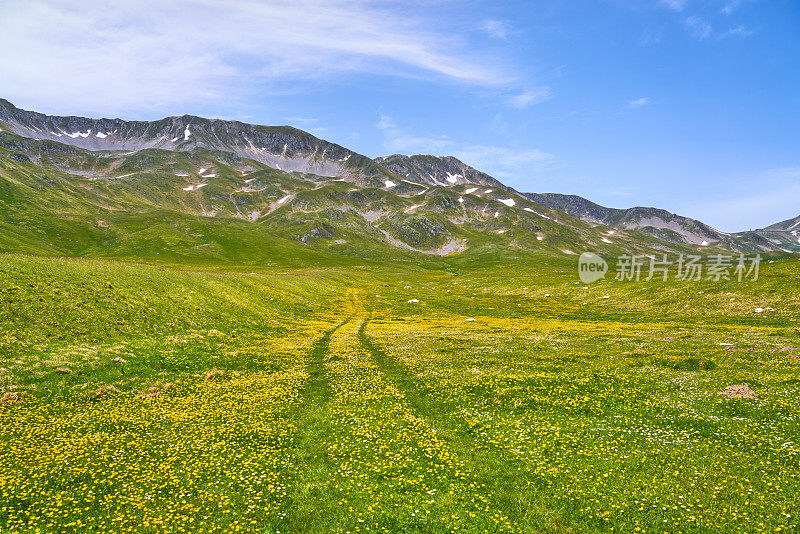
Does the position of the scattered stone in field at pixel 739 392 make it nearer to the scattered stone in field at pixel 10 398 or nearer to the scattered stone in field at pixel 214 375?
the scattered stone in field at pixel 214 375

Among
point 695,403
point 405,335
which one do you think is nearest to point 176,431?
point 695,403

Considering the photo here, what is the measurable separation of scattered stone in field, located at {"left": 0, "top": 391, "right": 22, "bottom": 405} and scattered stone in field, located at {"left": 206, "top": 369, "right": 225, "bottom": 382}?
1118 cm

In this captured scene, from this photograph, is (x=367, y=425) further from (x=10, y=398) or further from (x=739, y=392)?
(x=739, y=392)

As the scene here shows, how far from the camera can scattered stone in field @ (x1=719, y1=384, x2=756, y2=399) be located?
2308cm

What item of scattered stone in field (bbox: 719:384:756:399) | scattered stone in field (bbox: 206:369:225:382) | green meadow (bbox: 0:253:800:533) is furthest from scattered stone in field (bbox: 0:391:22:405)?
scattered stone in field (bbox: 719:384:756:399)

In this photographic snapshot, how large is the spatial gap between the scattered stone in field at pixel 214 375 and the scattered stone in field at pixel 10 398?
1118 cm

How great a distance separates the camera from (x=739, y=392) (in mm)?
23750

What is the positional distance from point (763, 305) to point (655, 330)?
33378mm

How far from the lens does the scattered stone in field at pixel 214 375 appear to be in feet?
102

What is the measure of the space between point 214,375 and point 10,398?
12245 mm

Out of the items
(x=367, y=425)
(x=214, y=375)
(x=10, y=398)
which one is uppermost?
(x=367, y=425)

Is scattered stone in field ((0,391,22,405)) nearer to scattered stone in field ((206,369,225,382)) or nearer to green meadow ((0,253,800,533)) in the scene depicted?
green meadow ((0,253,800,533))

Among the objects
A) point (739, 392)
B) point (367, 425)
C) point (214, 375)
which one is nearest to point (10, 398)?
point (214, 375)

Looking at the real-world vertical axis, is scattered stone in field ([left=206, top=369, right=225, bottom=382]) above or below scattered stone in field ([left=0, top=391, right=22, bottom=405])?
below
